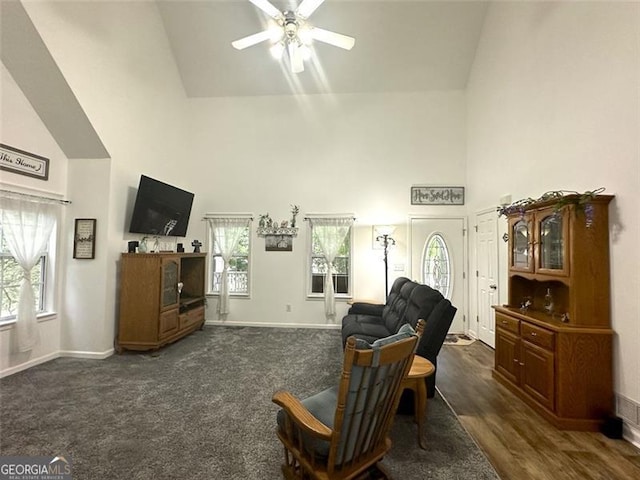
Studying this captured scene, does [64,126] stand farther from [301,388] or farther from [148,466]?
[301,388]

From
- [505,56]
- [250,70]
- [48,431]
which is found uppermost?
[250,70]

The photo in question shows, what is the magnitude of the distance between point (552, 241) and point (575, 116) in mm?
1257

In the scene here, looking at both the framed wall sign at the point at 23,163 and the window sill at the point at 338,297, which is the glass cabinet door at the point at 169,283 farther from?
the window sill at the point at 338,297

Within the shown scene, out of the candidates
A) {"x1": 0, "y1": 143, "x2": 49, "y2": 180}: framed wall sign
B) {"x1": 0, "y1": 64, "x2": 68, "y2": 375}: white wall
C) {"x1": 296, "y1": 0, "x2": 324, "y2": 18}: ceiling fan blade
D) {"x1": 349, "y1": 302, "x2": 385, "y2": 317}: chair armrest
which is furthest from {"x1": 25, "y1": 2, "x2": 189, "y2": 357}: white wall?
{"x1": 349, "y1": 302, "x2": 385, "y2": 317}: chair armrest

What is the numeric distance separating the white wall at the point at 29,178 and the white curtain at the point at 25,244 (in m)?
0.13

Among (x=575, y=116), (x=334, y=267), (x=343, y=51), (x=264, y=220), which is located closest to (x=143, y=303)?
(x=264, y=220)

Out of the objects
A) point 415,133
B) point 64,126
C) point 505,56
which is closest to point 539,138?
point 505,56

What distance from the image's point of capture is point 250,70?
5.24 metres

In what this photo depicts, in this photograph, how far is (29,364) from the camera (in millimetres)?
3348

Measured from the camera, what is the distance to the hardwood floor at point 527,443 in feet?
6.13

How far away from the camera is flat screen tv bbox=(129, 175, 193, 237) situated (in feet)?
13.4

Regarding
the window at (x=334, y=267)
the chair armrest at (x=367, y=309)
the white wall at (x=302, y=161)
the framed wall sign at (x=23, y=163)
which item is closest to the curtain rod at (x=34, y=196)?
the framed wall sign at (x=23, y=163)

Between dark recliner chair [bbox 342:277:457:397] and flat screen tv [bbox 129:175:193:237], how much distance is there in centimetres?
317

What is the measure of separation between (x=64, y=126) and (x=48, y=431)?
3.28 meters
